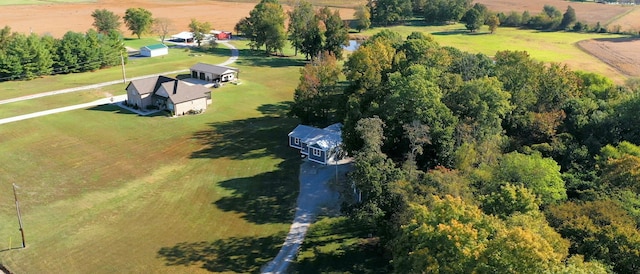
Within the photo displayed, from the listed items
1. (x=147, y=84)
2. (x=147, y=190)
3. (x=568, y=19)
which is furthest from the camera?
(x=568, y=19)

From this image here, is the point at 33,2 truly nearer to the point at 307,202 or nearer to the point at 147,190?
the point at 147,190

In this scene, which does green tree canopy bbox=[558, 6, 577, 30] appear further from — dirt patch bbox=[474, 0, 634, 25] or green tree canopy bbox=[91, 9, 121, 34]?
green tree canopy bbox=[91, 9, 121, 34]

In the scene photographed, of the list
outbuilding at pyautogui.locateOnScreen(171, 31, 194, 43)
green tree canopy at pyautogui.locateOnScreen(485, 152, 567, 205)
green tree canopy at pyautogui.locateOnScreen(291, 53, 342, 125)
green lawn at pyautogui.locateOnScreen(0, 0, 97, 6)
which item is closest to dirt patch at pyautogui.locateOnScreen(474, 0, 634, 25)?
outbuilding at pyautogui.locateOnScreen(171, 31, 194, 43)

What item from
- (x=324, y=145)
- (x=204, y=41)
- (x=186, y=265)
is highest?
(x=204, y=41)

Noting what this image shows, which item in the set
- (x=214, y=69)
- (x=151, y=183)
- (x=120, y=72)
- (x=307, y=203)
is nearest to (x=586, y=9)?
(x=214, y=69)

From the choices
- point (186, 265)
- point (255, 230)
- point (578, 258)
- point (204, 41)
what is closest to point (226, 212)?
point (255, 230)

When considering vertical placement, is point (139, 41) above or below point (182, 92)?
above

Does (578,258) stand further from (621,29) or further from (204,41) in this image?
(621,29)
